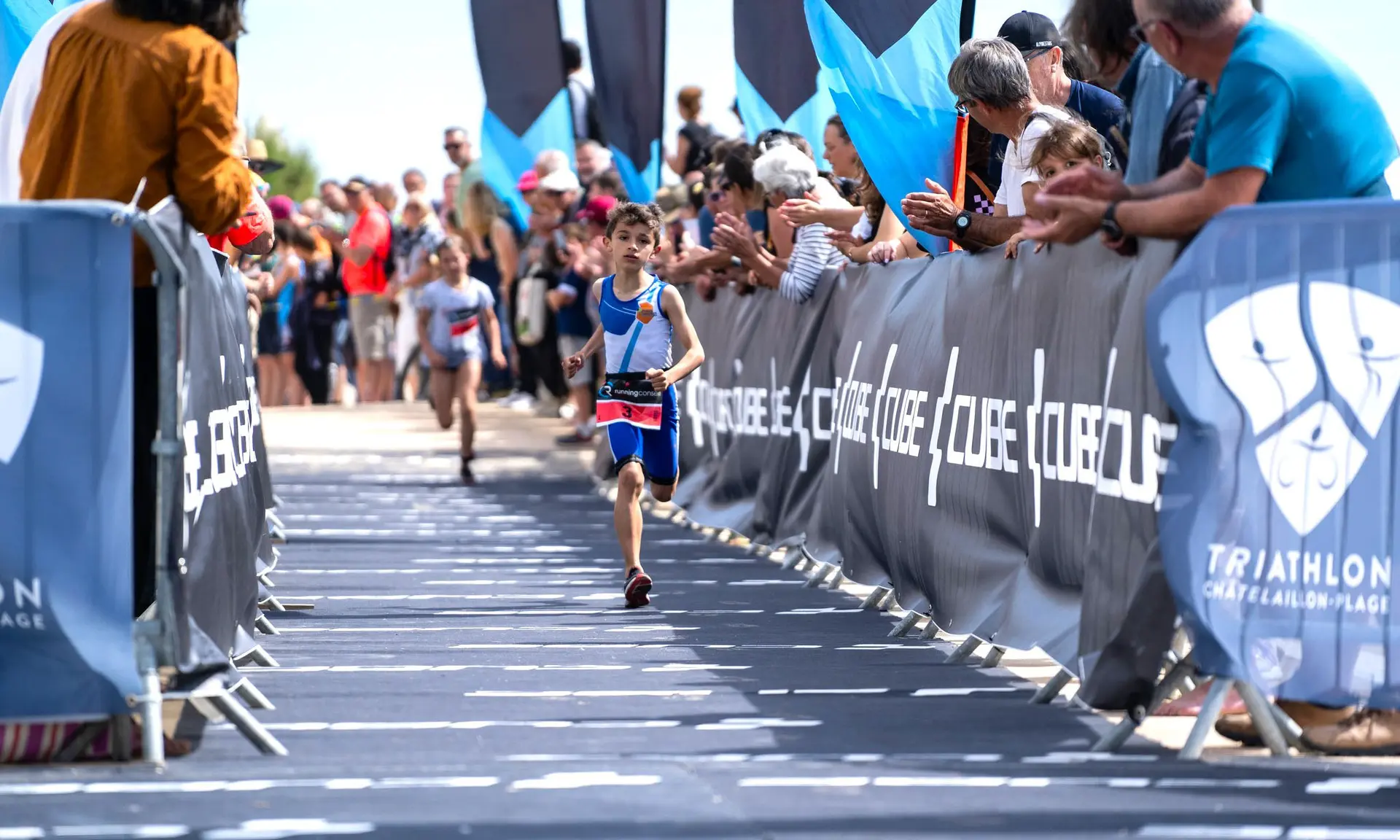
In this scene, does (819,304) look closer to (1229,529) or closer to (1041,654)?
(1041,654)

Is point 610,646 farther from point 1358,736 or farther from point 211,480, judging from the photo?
point 1358,736

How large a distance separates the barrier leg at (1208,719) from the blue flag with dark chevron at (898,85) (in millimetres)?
4026

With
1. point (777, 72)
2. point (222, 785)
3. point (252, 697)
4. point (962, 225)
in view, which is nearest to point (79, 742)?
point (222, 785)

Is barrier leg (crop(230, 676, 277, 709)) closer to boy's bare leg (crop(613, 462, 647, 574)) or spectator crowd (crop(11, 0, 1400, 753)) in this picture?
spectator crowd (crop(11, 0, 1400, 753))

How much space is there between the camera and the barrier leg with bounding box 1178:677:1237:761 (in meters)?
5.22

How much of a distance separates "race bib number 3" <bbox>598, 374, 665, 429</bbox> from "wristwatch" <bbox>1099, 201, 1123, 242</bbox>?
14.0ft

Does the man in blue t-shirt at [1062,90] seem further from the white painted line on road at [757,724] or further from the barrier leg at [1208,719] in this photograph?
the barrier leg at [1208,719]

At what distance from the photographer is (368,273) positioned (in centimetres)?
2620

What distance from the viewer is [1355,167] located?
550 centimetres

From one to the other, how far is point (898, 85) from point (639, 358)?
70.1 inches

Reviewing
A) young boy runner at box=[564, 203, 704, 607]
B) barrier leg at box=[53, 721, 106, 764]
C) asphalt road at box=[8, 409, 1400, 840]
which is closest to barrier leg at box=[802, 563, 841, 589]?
asphalt road at box=[8, 409, 1400, 840]

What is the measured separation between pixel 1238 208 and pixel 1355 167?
1.74 ft

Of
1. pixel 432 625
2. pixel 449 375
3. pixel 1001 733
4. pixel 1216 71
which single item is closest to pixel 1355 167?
pixel 1216 71

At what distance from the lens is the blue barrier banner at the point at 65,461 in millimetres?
5156
